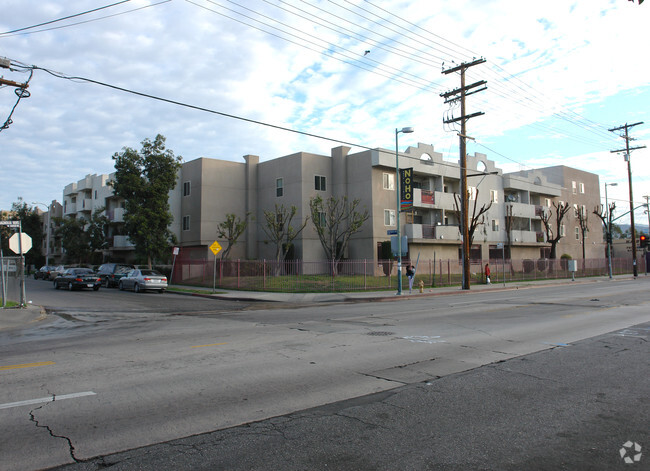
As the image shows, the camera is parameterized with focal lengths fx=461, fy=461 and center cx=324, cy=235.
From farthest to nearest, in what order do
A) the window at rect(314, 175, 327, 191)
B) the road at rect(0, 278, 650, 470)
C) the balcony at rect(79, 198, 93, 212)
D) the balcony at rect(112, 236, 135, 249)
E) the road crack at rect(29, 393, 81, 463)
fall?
the balcony at rect(79, 198, 93, 212) < the balcony at rect(112, 236, 135, 249) < the window at rect(314, 175, 327, 191) < the road at rect(0, 278, 650, 470) < the road crack at rect(29, 393, 81, 463)

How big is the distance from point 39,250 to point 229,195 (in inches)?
1841

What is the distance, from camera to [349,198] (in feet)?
122

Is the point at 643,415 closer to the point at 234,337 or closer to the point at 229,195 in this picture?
the point at 234,337

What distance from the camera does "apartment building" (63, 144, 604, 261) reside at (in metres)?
36.3

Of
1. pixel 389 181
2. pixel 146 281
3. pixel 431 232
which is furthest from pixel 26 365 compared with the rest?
pixel 431 232

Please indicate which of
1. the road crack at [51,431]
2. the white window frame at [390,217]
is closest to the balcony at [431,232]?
the white window frame at [390,217]

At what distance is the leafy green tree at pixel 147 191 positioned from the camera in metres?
33.1

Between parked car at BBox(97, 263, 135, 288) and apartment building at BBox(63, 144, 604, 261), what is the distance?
6.20m

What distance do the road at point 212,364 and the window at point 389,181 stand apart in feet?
75.6

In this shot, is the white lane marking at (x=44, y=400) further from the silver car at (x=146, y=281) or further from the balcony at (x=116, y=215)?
the balcony at (x=116, y=215)

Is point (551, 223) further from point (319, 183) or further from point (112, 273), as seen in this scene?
point (112, 273)

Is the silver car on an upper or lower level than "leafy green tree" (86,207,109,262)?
lower

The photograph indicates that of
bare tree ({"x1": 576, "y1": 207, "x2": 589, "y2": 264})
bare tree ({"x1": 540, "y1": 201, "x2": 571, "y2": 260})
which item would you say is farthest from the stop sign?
bare tree ({"x1": 576, "y1": 207, "x2": 589, "y2": 264})

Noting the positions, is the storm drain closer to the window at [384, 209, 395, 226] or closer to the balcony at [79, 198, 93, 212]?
the window at [384, 209, 395, 226]
